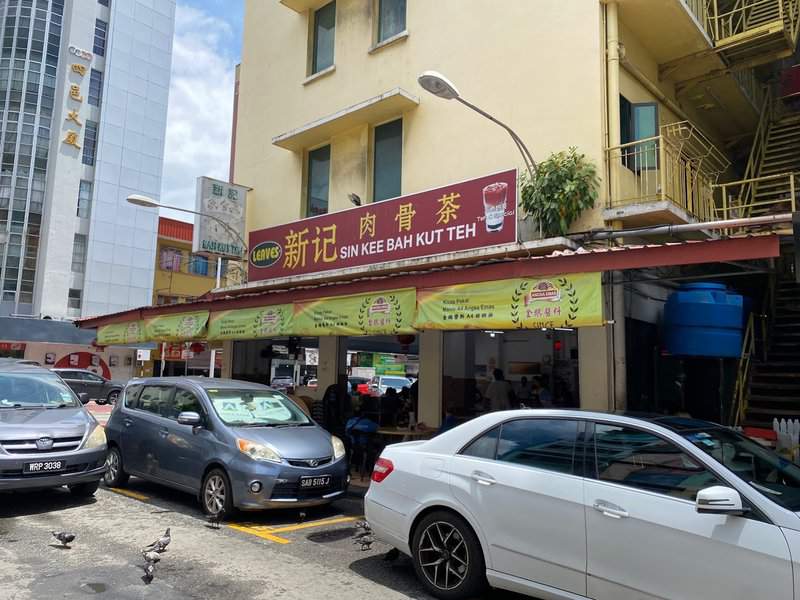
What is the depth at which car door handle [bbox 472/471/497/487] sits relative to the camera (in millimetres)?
4730

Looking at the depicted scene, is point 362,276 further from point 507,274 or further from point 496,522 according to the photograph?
point 496,522

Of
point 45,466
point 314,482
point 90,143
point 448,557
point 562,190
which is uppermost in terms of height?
point 90,143

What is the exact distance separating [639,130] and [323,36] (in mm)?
8117

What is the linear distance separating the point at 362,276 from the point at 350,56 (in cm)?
525

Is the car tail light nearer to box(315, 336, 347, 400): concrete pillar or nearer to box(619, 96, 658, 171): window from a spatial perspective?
box(619, 96, 658, 171): window

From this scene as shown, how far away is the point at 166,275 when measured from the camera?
39.5 meters

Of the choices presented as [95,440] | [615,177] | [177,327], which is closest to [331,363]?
[177,327]

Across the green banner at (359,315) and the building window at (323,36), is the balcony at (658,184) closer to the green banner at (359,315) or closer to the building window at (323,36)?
the green banner at (359,315)

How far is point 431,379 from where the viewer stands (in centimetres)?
1137

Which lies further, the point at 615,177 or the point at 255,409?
the point at 615,177

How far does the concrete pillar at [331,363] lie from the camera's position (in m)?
13.6

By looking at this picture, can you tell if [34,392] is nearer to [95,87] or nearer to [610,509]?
[610,509]

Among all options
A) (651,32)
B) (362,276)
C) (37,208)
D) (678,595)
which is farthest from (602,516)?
(37,208)

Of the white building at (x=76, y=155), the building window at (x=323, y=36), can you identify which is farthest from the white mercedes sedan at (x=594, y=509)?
the white building at (x=76, y=155)
